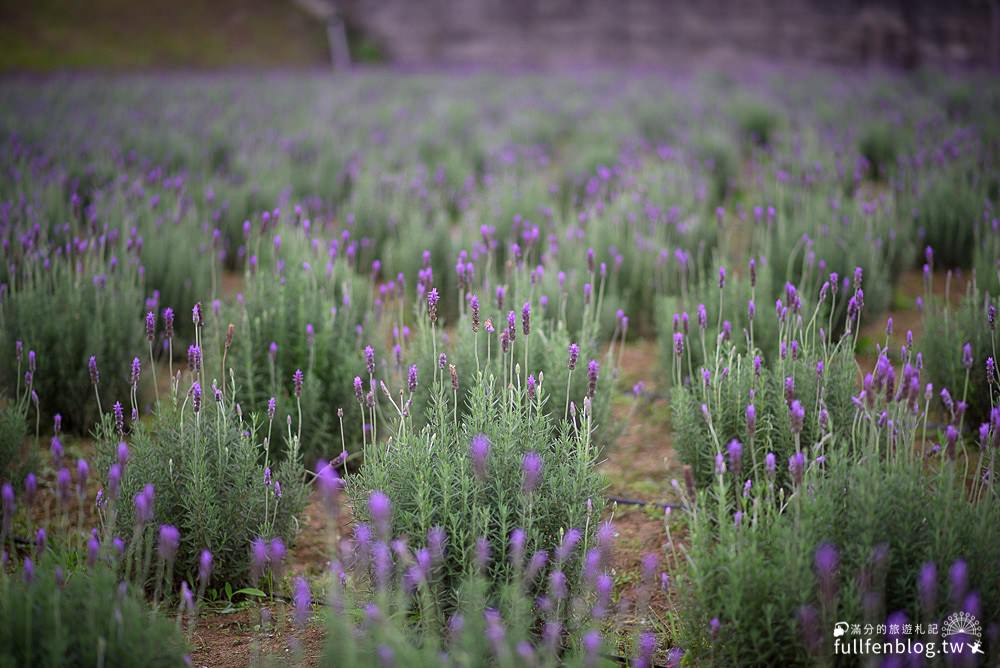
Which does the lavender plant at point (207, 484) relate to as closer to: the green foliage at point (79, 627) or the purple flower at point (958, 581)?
the green foliage at point (79, 627)

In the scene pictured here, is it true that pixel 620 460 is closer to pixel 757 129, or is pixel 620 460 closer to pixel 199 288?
pixel 199 288

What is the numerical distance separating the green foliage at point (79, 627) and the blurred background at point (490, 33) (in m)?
20.6

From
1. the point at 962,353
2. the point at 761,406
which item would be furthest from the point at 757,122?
the point at 761,406

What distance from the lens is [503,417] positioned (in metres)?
2.44

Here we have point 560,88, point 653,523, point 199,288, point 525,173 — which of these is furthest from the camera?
point 560,88

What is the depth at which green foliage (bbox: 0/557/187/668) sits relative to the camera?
1.78 m

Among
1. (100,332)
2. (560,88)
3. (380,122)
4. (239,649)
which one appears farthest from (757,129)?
(239,649)

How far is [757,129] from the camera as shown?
31.6 ft

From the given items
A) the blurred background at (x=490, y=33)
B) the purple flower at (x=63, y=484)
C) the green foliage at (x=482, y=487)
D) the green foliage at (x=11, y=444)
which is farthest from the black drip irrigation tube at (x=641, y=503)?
the blurred background at (x=490, y=33)

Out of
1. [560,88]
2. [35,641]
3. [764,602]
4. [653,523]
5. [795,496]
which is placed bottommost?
[653,523]

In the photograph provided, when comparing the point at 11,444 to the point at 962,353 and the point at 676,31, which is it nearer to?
the point at 962,353

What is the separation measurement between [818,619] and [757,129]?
850 centimetres

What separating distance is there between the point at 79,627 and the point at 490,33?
2411 cm

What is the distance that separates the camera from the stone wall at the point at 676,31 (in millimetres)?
20016
